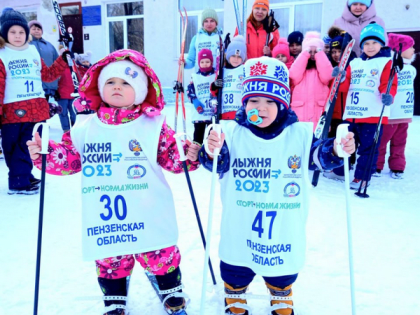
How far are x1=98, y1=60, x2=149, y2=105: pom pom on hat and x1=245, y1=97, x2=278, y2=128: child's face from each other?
58 centimetres

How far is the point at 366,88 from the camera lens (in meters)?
4.03

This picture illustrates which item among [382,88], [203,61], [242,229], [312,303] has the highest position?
[203,61]

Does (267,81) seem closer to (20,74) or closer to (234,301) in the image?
(234,301)

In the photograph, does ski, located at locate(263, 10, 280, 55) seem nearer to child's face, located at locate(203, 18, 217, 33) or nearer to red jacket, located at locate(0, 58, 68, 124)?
child's face, located at locate(203, 18, 217, 33)

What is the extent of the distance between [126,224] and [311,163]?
3.20 ft

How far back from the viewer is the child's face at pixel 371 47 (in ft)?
12.9

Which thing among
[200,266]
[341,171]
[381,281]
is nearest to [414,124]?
[341,171]

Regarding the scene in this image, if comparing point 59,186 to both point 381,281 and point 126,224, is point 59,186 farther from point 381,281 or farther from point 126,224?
point 381,281

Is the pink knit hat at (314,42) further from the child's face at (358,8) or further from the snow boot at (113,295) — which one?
the snow boot at (113,295)

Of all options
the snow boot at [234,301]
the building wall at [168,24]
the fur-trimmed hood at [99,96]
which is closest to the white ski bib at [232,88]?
the fur-trimmed hood at [99,96]

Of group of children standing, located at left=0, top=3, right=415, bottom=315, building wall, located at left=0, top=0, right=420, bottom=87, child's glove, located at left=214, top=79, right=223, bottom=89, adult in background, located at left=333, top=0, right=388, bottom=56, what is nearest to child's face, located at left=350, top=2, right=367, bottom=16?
adult in background, located at left=333, top=0, right=388, bottom=56

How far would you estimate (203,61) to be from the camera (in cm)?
494

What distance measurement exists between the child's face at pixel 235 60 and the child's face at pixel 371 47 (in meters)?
1.50

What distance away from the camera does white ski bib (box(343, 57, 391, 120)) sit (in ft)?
13.0
